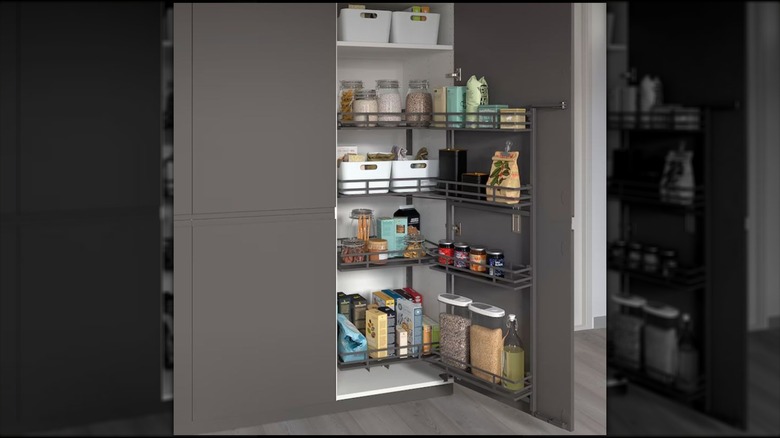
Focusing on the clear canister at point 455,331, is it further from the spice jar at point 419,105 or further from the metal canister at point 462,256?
the spice jar at point 419,105

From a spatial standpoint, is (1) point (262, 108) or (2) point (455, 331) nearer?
(1) point (262, 108)

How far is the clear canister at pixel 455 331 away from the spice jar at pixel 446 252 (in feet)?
0.47

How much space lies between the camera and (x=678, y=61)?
0.24 meters

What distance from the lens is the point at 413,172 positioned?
8.50 ft

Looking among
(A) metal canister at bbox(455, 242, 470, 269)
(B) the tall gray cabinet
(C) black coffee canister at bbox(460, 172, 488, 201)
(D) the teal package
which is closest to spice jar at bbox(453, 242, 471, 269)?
(A) metal canister at bbox(455, 242, 470, 269)

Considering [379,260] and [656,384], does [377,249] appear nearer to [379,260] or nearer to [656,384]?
[379,260]

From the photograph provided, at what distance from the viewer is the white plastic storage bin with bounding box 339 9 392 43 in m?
2.48

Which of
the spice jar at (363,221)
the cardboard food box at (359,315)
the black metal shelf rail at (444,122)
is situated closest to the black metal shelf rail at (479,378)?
the cardboard food box at (359,315)

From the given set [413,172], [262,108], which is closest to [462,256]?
[413,172]

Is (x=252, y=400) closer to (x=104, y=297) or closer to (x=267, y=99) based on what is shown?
(x=267, y=99)

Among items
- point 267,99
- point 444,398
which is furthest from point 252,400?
point 267,99

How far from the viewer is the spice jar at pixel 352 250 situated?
2.51 meters

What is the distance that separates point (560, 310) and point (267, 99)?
1.29 meters

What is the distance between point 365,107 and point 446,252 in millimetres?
669
